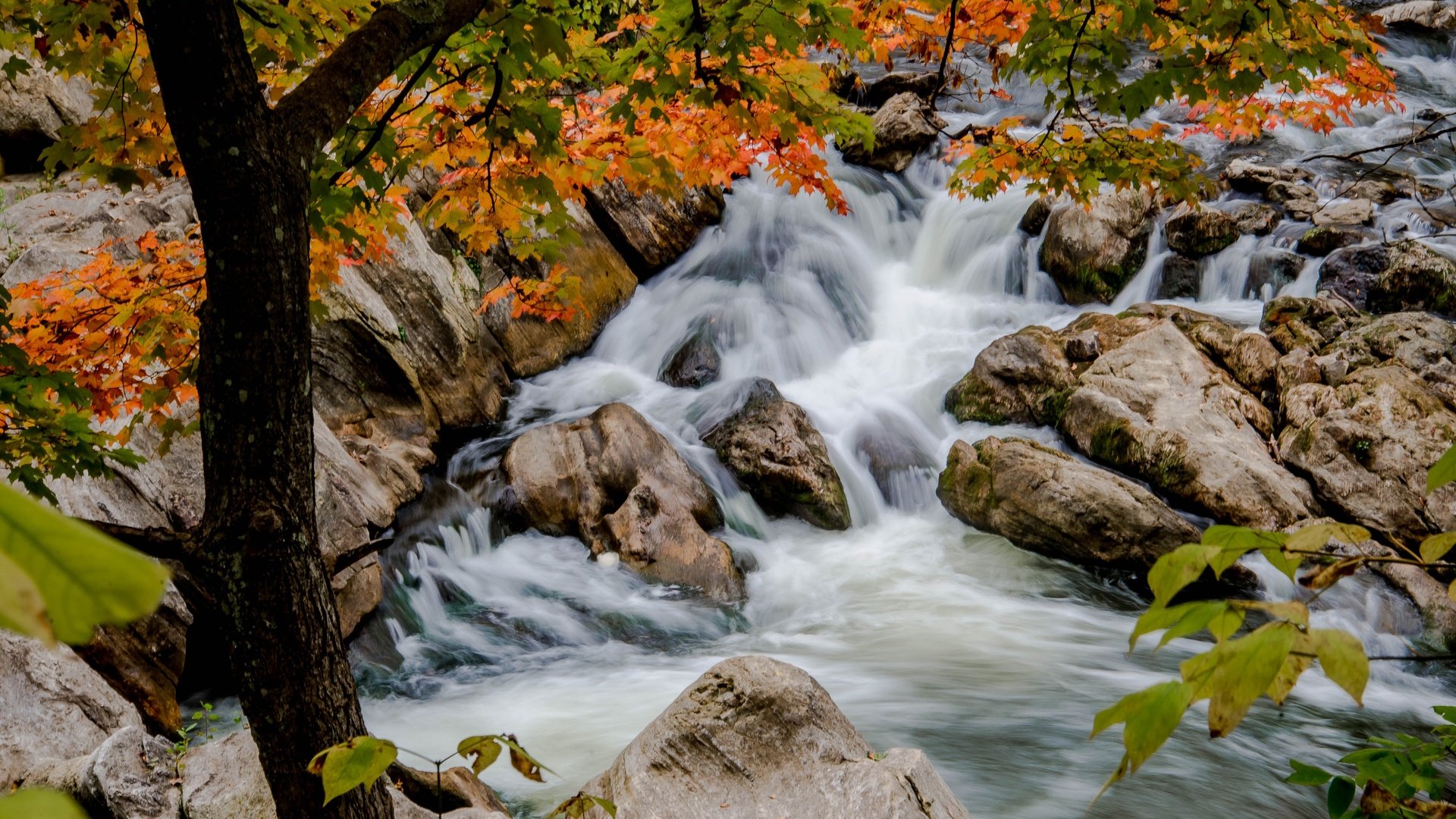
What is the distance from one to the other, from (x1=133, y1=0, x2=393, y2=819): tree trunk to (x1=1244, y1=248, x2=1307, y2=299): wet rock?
12641 mm

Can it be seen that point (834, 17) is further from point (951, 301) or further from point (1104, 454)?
point (951, 301)

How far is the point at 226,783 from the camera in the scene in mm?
2949

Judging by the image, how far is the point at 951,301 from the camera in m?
13.0

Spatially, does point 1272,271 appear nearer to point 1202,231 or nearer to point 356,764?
point 1202,231

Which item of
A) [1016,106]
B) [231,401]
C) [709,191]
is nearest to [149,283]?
[231,401]

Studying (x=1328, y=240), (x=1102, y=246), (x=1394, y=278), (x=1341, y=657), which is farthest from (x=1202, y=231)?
(x=1341, y=657)

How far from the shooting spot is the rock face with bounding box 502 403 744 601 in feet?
25.4

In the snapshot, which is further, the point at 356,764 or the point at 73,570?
the point at 356,764

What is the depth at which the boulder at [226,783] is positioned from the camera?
2.85 m

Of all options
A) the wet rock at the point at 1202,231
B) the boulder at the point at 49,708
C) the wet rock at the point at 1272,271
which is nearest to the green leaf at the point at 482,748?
the boulder at the point at 49,708

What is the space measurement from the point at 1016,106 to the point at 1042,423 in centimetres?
1002

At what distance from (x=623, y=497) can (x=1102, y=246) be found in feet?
27.4

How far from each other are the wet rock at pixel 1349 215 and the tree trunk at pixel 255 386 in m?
13.6

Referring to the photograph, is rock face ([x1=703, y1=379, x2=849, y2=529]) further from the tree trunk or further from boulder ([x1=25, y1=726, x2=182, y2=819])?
the tree trunk
